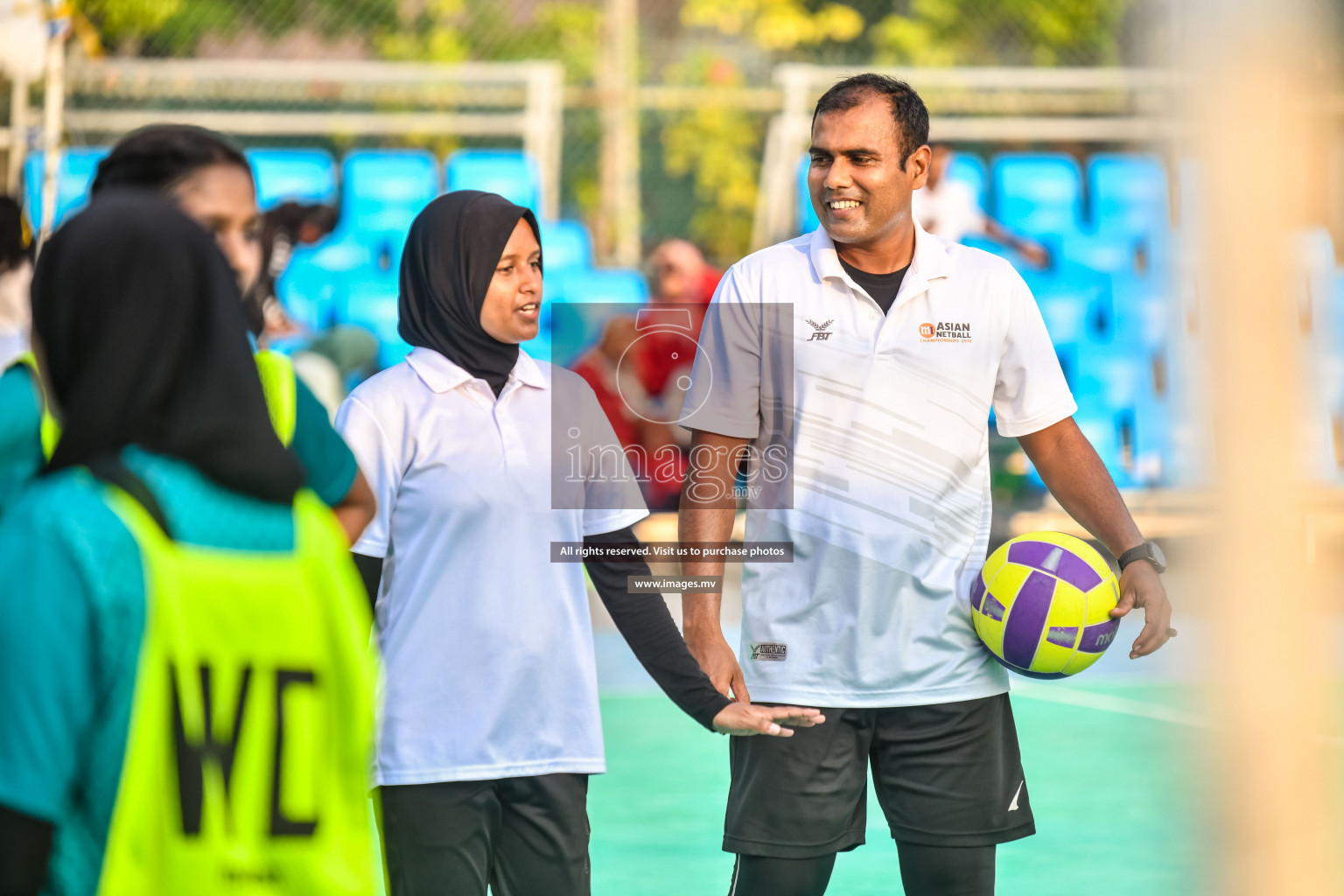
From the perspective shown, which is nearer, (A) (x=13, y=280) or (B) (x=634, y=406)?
(A) (x=13, y=280)

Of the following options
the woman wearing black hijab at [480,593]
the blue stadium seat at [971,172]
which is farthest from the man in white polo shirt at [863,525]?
the blue stadium seat at [971,172]

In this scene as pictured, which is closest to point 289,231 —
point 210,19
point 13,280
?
point 210,19

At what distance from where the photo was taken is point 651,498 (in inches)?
412

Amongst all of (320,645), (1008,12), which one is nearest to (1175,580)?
(320,645)

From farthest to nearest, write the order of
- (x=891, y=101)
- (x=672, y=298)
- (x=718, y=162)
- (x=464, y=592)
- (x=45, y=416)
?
1. (x=718, y=162)
2. (x=672, y=298)
3. (x=891, y=101)
4. (x=464, y=592)
5. (x=45, y=416)

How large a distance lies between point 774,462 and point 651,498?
21.4ft

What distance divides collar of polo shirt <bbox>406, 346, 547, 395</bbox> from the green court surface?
2149 millimetres

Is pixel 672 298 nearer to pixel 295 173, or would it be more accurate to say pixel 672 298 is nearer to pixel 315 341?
pixel 315 341

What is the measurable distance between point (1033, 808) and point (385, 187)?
34.3 feet

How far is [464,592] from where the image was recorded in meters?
3.59

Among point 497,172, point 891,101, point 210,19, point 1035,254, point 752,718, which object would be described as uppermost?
point 210,19

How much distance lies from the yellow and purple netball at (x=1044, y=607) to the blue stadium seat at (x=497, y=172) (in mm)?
10629

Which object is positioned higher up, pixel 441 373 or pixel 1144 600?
pixel 441 373

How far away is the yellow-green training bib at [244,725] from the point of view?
1.93 meters
